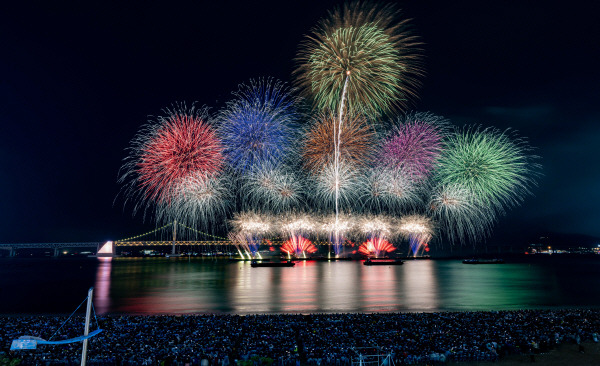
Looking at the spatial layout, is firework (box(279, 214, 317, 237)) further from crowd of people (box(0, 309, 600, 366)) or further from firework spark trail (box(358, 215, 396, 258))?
crowd of people (box(0, 309, 600, 366))

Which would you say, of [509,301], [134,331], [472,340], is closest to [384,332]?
[472,340]

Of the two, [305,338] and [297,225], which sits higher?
[297,225]

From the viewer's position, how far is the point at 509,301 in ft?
167

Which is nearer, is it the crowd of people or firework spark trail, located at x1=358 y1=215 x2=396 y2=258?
the crowd of people

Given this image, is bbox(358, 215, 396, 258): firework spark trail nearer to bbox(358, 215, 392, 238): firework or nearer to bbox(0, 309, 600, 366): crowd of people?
bbox(358, 215, 392, 238): firework

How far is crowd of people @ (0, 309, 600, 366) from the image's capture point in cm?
2208

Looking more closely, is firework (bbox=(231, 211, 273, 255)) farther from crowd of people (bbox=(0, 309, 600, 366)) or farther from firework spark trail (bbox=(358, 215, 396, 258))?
crowd of people (bbox=(0, 309, 600, 366))

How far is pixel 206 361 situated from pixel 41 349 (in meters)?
9.96

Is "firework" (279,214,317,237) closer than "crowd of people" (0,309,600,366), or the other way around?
"crowd of people" (0,309,600,366)

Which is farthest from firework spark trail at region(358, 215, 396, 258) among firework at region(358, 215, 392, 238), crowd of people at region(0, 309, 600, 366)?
crowd of people at region(0, 309, 600, 366)

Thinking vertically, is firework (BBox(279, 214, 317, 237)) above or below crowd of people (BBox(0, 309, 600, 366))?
above

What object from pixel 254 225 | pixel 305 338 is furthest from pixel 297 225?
pixel 305 338

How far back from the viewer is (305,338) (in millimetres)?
25766

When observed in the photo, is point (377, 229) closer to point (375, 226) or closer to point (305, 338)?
point (375, 226)
